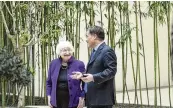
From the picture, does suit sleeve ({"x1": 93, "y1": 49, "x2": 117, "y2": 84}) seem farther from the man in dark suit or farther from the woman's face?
the woman's face

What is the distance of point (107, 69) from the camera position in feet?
8.87

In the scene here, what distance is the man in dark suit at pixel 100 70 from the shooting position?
2.73m

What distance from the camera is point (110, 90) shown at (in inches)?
111

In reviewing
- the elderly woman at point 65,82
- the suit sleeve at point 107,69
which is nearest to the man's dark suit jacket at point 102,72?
the suit sleeve at point 107,69

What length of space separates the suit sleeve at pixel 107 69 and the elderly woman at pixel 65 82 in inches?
24.1

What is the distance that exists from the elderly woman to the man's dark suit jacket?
0.47 m

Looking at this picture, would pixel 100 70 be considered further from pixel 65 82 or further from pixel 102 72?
pixel 65 82

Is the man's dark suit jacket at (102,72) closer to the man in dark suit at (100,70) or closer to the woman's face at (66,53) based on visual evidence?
the man in dark suit at (100,70)

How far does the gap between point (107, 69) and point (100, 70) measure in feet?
0.31

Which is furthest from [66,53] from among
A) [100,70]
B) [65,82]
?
[100,70]

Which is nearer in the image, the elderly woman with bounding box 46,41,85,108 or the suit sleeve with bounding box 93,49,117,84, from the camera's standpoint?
the suit sleeve with bounding box 93,49,117,84

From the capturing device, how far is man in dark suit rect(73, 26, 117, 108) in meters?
2.73

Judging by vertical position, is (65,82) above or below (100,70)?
below

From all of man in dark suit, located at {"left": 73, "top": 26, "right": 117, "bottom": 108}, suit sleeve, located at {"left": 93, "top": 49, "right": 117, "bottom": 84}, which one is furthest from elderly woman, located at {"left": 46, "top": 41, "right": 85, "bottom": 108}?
suit sleeve, located at {"left": 93, "top": 49, "right": 117, "bottom": 84}
